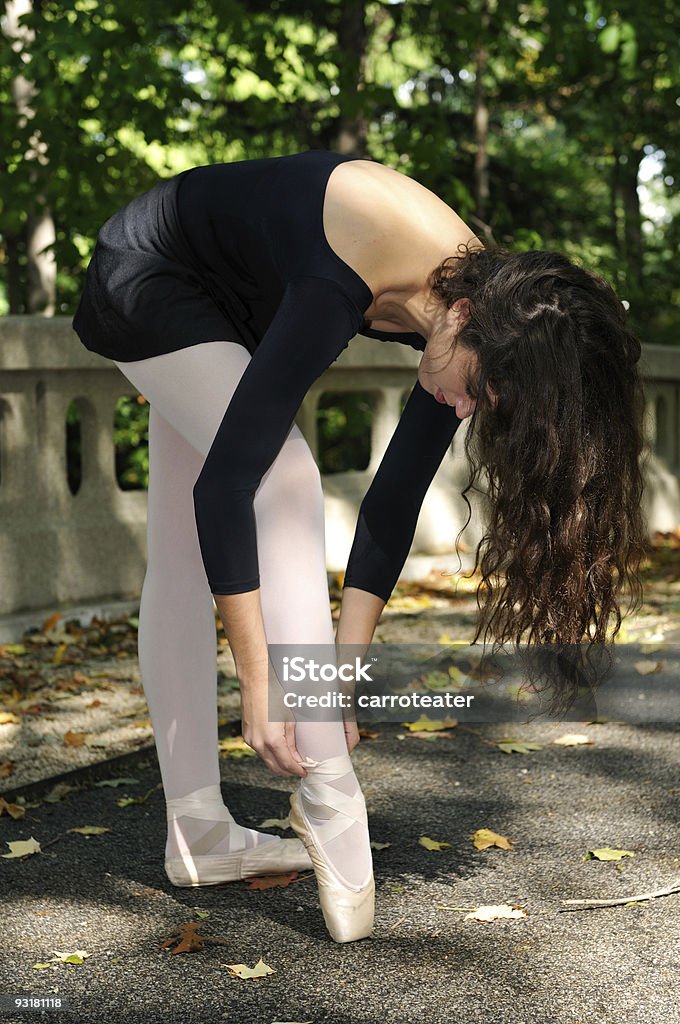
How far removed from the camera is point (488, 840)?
3.02 metres

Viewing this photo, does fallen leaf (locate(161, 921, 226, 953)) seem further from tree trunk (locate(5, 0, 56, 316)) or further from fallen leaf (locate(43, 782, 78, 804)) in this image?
tree trunk (locate(5, 0, 56, 316))

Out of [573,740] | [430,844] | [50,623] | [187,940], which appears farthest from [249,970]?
[50,623]

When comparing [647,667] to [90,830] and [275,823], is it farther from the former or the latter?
[90,830]

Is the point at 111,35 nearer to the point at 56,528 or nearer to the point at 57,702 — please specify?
the point at 56,528

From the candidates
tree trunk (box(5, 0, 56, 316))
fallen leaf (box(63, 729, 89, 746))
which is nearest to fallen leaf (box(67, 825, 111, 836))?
fallen leaf (box(63, 729, 89, 746))

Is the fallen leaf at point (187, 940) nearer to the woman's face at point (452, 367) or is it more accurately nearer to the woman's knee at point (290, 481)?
the woman's knee at point (290, 481)

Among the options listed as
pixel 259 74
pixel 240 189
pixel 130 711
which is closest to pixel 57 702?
pixel 130 711

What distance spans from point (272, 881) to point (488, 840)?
568 millimetres

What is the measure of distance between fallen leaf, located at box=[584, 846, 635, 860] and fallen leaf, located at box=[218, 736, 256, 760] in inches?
49.9

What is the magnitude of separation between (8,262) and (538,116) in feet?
42.6

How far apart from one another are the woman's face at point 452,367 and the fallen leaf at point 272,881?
4.04 ft

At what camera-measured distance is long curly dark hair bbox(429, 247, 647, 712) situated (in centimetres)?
200

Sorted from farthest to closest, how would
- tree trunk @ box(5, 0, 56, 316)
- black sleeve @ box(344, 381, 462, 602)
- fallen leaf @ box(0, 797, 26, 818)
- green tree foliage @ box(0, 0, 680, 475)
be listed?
tree trunk @ box(5, 0, 56, 316)
green tree foliage @ box(0, 0, 680, 475)
fallen leaf @ box(0, 797, 26, 818)
black sleeve @ box(344, 381, 462, 602)

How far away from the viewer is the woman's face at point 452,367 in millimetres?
2105
